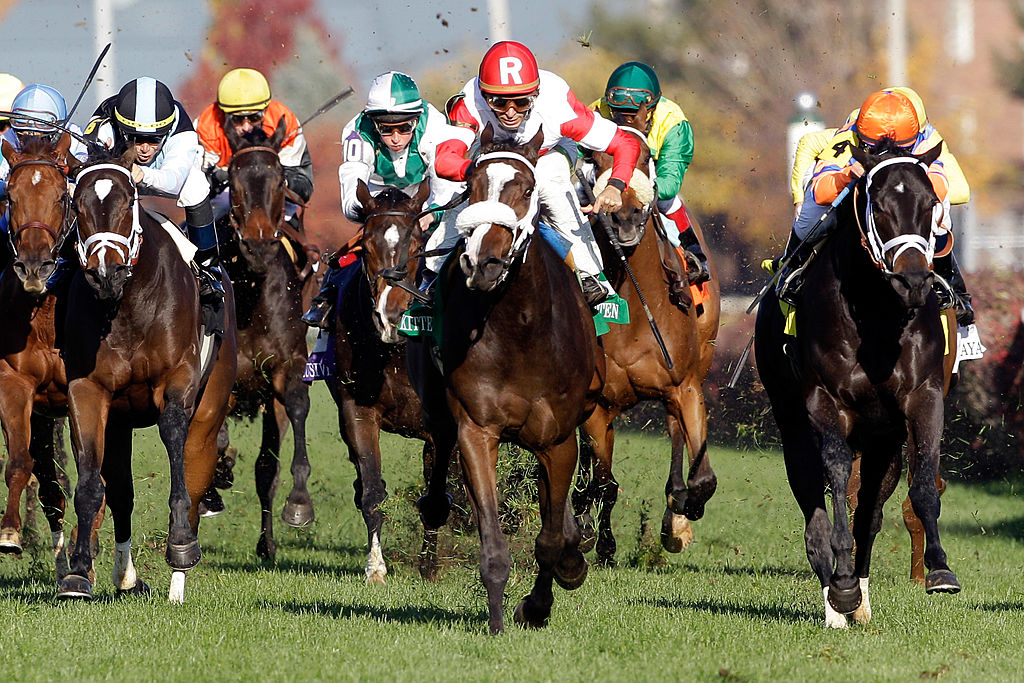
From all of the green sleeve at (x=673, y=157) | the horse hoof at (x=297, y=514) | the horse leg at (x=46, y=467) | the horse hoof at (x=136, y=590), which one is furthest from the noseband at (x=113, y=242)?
the green sleeve at (x=673, y=157)

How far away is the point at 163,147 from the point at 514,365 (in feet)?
8.76

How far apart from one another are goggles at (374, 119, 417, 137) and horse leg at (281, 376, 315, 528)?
2.20 metres

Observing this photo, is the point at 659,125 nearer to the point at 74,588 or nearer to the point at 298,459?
the point at 298,459

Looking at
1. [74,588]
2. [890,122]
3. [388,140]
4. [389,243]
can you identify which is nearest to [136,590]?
[74,588]

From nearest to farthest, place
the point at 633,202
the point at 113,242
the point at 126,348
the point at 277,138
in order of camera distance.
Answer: the point at 113,242 < the point at 126,348 < the point at 633,202 < the point at 277,138

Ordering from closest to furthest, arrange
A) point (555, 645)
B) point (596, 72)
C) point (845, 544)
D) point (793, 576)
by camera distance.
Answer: point (555, 645)
point (845, 544)
point (793, 576)
point (596, 72)

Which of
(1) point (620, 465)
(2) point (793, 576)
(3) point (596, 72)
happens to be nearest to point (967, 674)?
(2) point (793, 576)

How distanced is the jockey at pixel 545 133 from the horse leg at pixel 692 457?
75.6 inches

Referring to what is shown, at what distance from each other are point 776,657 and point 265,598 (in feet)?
9.64

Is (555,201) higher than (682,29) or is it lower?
lower

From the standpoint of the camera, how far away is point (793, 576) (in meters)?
9.25

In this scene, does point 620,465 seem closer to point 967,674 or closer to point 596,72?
point 967,674

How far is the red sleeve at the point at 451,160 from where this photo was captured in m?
6.36

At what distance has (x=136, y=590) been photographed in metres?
7.82
